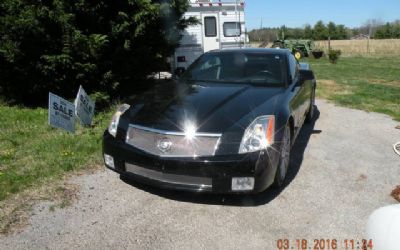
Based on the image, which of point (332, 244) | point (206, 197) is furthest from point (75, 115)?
point (332, 244)

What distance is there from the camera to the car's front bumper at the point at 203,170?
3568mm

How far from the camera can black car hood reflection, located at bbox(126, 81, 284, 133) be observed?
387 centimetres

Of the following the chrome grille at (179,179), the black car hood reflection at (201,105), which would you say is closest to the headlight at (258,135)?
the black car hood reflection at (201,105)

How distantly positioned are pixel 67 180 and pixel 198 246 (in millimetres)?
1963

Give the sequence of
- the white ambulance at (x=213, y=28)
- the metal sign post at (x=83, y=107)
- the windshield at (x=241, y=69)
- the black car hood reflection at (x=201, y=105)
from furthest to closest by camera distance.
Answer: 1. the white ambulance at (x=213, y=28)
2. the metal sign post at (x=83, y=107)
3. the windshield at (x=241, y=69)
4. the black car hood reflection at (x=201, y=105)

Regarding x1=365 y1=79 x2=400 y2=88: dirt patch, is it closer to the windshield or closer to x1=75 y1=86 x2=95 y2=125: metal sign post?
the windshield

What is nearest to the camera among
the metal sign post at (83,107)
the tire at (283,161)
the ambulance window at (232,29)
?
the tire at (283,161)

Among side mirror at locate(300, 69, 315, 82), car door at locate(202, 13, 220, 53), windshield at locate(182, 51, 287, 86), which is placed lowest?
side mirror at locate(300, 69, 315, 82)

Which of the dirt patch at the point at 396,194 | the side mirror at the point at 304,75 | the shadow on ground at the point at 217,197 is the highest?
the side mirror at the point at 304,75

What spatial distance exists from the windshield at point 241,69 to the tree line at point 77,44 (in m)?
2.46

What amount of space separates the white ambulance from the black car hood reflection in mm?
8241

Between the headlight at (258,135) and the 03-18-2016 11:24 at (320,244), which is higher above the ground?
the headlight at (258,135)

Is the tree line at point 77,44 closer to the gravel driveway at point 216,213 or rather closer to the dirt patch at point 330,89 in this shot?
the gravel driveway at point 216,213

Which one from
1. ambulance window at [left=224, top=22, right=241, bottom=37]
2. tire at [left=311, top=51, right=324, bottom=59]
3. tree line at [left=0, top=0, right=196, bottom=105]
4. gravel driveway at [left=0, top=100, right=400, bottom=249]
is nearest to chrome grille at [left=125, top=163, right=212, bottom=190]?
gravel driveway at [left=0, top=100, right=400, bottom=249]
